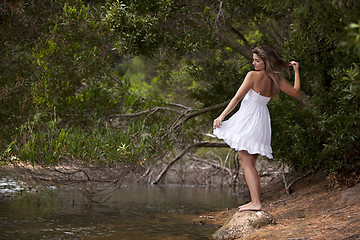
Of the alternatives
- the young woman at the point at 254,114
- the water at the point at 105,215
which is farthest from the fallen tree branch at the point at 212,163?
the young woman at the point at 254,114

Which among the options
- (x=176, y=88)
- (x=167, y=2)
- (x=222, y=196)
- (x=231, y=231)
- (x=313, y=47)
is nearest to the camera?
(x=231, y=231)

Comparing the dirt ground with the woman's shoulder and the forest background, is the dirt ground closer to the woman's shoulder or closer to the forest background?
the forest background

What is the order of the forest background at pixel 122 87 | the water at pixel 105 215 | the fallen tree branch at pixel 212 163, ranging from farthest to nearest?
1. the fallen tree branch at pixel 212 163
2. the forest background at pixel 122 87
3. the water at pixel 105 215

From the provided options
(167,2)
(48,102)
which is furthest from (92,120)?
(167,2)

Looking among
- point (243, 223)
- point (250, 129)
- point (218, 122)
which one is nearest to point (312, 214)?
point (243, 223)

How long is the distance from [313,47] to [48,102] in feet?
16.6

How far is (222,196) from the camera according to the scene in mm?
12805

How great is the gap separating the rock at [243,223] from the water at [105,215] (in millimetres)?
366

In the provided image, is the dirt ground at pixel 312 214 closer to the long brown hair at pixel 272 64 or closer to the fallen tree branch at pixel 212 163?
the long brown hair at pixel 272 64

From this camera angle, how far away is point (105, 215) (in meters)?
8.20

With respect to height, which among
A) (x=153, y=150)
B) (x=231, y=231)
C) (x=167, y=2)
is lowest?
(x=231, y=231)

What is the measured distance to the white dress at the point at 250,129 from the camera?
5859 mm

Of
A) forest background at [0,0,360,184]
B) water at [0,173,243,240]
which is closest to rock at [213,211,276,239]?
water at [0,173,243,240]

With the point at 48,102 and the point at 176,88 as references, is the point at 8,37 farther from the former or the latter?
the point at 176,88
